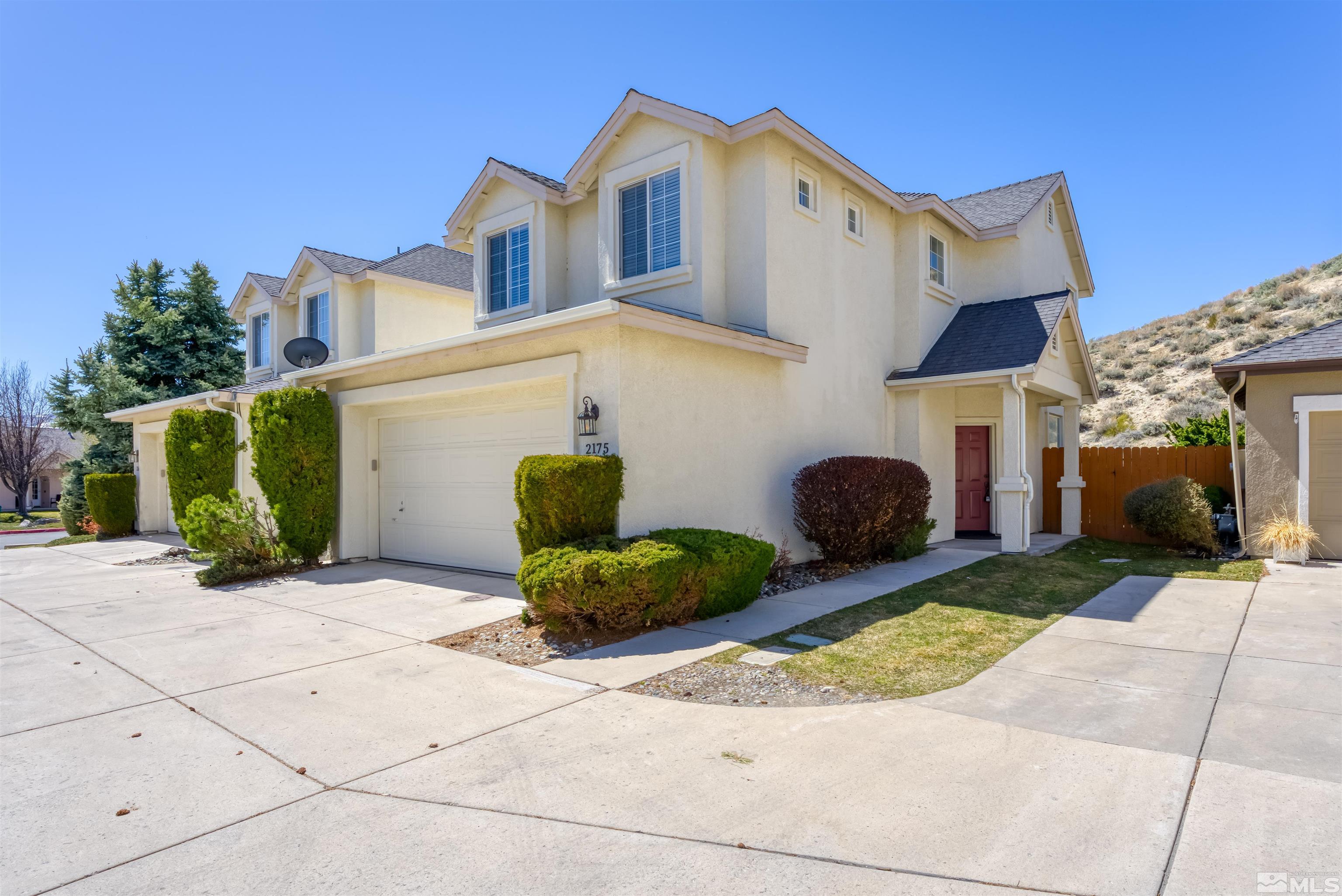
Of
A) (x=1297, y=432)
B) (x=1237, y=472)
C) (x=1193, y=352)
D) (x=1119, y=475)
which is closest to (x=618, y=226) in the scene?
(x=1237, y=472)

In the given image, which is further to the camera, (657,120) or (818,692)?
(657,120)

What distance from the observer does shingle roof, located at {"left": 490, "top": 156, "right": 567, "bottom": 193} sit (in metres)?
13.0

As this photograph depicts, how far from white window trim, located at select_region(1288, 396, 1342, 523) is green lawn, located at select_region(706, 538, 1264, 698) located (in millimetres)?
1072

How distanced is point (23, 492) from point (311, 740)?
134 ft

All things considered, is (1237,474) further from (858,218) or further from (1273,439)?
(858,218)

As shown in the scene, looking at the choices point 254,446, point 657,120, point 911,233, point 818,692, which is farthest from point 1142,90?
point 254,446

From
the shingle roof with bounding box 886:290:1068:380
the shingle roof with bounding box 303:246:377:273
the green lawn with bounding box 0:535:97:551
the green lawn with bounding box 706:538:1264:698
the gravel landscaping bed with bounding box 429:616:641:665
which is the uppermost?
the shingle roof with bounding box 303:246:377:273

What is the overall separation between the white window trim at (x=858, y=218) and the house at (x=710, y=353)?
0.05 meters

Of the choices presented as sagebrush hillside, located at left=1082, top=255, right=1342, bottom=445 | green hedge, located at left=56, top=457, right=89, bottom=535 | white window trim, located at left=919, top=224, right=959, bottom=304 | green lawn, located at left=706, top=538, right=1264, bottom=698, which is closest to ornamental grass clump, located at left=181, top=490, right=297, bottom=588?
green lawn, located at left=706, top=538, right=1264, bottom=698

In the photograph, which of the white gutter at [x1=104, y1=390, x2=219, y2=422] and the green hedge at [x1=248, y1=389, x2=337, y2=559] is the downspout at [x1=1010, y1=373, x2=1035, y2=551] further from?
the white gutter at [x1=104, y1=390, x2=219, y2=422]

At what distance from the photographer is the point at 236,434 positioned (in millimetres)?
15250

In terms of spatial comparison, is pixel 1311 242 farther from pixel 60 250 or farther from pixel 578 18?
pixel 60 250

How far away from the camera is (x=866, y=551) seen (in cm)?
1080

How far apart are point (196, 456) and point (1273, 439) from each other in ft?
63.2
